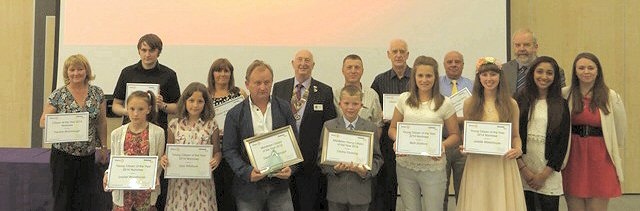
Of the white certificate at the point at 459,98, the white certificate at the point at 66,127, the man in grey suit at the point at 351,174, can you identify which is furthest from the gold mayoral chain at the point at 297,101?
the white certificate at the point at 66,127

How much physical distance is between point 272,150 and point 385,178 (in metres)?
1.31

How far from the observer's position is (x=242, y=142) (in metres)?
3.55

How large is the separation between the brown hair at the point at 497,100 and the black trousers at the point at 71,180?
9.78ft

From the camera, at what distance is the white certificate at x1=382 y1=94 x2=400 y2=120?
13.9ft

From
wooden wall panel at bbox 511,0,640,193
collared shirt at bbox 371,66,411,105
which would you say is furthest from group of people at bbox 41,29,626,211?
wooden wall panel at bbox 511,0,640,193

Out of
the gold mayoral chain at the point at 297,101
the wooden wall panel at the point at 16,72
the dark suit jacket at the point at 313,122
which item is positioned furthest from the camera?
the wooden wall panel at the point at 16,72

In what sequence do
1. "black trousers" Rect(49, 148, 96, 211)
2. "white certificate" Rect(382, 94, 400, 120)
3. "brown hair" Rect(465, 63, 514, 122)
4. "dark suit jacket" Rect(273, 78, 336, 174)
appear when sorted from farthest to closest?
1. "white certificate" Rect(382, 94, 400, 120)
2. "dark suit jacket" Rect(273, 78, 336, 174)
3. "black trousers" Rect(49, 148, 96, 211)
4. "brown hair" Rect(465, 63, 514, 122)

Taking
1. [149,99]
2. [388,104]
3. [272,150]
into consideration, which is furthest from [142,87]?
[388,104]

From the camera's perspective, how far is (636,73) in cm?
684

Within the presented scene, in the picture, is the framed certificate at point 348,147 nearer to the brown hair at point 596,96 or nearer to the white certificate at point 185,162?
the white certificate at point 185,162

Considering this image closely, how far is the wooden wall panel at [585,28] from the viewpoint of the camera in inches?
265

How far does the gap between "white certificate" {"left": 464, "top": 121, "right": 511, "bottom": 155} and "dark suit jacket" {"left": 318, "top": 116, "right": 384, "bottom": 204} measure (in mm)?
675

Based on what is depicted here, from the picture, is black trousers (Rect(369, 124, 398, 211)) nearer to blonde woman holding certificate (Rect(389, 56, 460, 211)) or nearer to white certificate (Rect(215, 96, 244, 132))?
blonde woman holding certificate (Rect(389, 56, 460, 211))

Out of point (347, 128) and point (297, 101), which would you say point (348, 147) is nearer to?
point (347, 128)
